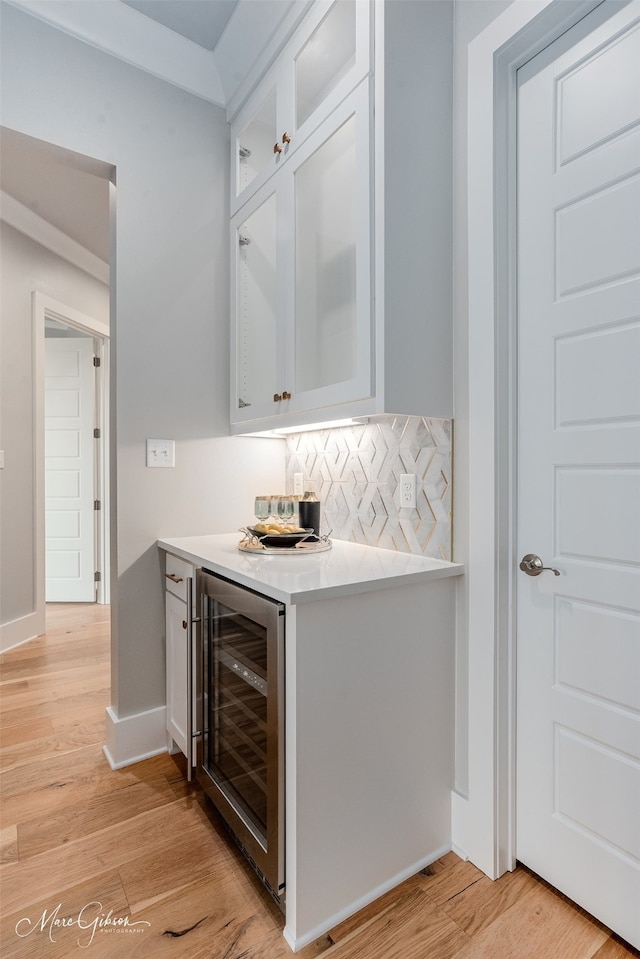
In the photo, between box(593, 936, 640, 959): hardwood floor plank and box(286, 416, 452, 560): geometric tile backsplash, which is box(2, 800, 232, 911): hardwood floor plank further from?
box(286, 416, 452, 560): geometric tile backsplash

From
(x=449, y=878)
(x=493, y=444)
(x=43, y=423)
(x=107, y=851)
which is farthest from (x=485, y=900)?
(x=43, y=423)

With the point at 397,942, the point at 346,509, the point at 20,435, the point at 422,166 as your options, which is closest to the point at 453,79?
the point at 422,166

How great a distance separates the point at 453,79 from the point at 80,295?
3.29m

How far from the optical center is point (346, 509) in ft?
6.45

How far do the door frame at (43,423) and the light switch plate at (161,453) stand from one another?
188 cm

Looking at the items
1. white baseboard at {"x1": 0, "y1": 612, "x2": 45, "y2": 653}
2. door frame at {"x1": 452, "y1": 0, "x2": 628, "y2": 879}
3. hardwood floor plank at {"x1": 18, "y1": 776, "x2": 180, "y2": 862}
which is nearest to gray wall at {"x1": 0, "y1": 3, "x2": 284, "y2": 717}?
hardwood floor plank at {"x1": 18, "y1": 776, "x2": 180, "y2": 862}

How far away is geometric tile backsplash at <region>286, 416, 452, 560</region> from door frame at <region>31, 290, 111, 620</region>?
2165 mm

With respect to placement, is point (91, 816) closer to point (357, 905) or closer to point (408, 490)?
point (357, 905)

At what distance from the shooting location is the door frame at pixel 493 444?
A: 1351 mm

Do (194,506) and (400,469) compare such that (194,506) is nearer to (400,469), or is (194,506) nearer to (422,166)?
(400,469)

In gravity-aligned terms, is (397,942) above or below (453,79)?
below

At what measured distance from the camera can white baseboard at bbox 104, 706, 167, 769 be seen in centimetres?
188

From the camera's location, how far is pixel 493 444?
135 centimetres

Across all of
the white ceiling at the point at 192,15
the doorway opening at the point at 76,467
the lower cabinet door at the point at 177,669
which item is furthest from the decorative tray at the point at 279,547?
the doorway opening at the point at 76,467
